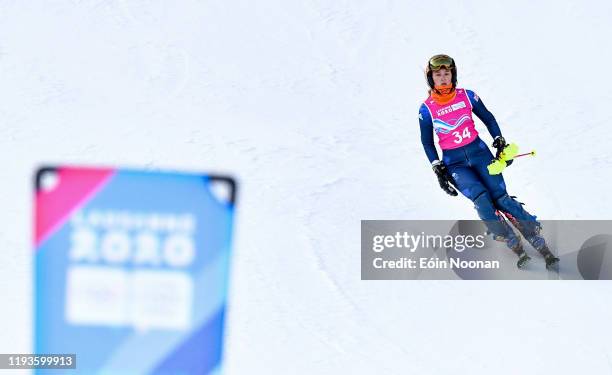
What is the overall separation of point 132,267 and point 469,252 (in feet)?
21.7

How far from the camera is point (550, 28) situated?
38.5 ft

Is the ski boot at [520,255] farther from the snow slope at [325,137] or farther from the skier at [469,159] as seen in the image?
the snow slope at [325,137]

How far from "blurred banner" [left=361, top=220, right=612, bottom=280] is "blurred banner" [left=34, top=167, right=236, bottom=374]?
599 centimetres

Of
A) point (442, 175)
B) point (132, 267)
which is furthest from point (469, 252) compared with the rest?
point (132, 267)

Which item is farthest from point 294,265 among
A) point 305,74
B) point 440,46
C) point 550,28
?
point 550,28

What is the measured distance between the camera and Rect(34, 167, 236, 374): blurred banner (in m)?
1.48

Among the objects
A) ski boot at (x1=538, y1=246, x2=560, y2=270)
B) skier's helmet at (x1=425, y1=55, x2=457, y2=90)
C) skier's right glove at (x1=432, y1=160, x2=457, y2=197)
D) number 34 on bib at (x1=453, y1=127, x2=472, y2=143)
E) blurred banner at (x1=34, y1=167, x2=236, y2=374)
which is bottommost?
ski boot at (x1=538, y1=246, x2=560, y2=270)

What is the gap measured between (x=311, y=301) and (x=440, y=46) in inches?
218

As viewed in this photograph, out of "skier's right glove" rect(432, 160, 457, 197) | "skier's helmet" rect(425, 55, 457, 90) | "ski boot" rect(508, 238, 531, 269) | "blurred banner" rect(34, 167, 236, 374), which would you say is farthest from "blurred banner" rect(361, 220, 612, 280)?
"blurred banner" rect(34, 167, 236, 374)

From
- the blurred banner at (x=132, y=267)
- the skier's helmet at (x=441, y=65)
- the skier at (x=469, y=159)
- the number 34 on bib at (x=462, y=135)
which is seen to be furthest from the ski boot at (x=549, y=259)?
the blurred banner at (x=132, y=267)

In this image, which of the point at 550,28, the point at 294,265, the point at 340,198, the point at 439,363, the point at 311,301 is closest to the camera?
the point at 439,363

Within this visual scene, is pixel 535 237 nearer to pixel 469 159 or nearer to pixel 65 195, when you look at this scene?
pixel 469 159

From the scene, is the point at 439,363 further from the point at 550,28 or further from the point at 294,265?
the point at 550,28

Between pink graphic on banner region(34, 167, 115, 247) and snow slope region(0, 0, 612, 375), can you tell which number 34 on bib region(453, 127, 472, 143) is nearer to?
snow slope region(0, 0, 612, 375)
